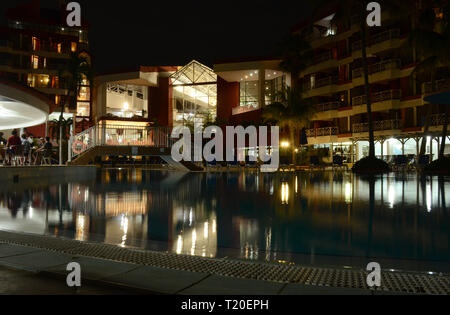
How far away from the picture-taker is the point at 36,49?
55969 mm

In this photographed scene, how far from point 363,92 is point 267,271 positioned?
3936 cm

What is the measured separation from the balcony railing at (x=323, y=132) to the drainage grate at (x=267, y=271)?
3897 cm

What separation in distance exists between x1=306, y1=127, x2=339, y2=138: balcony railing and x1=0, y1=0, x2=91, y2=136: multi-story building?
29948 mm

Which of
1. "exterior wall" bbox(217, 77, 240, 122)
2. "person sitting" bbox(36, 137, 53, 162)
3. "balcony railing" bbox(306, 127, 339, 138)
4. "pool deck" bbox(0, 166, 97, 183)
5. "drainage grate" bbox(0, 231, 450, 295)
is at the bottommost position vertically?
"drainage grate" bbox(0, 231, 450, 295)

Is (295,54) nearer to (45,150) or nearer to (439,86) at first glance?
(439,86)

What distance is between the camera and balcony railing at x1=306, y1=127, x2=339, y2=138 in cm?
4128

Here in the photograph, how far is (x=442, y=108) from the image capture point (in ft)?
109

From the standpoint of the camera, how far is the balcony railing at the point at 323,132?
41.3 m

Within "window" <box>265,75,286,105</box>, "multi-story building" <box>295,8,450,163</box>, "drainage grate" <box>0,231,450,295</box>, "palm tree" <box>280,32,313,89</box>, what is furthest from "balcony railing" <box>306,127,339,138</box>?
"drainage grate" <box>0,231,450,295</box>

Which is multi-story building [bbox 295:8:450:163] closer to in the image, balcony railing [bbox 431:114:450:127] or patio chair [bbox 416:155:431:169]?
balcony railing [bbox 431:114:450:127]

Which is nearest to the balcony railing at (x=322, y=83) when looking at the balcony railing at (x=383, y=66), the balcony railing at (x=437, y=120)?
the balcony railing at (x=383, y=66)

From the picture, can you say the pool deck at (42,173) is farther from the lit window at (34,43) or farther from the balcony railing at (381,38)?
the lit window at (34,43)

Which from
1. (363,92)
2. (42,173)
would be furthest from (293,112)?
(42,173)
